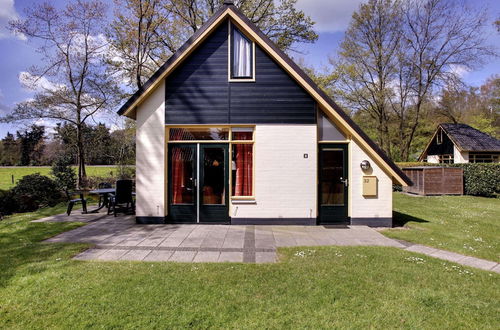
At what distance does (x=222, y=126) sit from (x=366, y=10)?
77.5 ft

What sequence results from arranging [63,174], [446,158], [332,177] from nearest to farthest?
[332,177] < [63,174] < [446,158]

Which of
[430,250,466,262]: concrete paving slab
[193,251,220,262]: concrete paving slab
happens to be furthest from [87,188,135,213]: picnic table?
[430,250,466,262]: concrete paving slab

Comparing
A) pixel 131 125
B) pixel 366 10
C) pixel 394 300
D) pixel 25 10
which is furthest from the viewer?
pixel 366 10

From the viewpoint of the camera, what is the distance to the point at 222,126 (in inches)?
322

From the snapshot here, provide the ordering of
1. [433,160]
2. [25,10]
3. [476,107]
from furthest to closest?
[476,107]
[433,160]
[25,10]

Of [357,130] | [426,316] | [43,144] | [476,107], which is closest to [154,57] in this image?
[357,130]

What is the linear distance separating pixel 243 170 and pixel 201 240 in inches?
100

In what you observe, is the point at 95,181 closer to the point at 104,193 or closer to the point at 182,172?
the point at 104,193

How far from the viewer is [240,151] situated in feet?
27.0

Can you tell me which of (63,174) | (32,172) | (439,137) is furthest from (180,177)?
(32,172)

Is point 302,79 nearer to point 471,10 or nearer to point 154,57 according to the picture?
point 154,57

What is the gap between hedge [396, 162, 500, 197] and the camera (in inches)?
646

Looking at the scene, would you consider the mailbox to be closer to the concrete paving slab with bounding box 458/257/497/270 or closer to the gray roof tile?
the concrete paving slab with bounding box 458/257/497/270

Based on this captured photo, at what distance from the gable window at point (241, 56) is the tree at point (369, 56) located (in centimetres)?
1808
